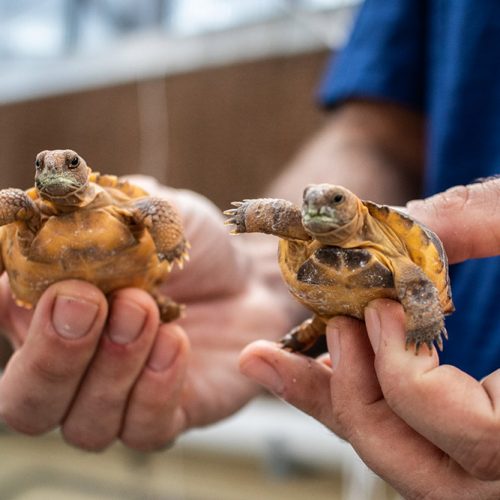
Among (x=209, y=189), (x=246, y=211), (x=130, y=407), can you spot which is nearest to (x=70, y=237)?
(x=246, y=211)

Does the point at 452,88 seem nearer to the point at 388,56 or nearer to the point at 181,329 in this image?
the point at 388,56

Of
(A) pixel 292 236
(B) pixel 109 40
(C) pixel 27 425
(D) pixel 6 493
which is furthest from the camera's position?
(B) pixel 109 40

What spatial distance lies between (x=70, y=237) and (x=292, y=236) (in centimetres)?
29

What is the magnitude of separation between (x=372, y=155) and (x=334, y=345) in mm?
1071

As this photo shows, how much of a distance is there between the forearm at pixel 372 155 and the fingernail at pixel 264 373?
0.85 meters

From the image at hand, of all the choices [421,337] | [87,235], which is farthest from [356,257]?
[87,235]

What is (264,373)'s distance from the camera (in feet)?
2.94

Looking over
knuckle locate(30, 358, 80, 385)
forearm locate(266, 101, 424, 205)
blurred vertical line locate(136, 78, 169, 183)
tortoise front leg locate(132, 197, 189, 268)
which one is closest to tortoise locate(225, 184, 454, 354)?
tortoise front leg locate(132, 197, 189, 268)

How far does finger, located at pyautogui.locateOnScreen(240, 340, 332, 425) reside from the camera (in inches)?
34.1

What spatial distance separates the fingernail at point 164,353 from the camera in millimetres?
1067

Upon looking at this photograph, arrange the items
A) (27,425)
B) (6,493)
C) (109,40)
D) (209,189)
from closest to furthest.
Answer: (27,425)
(6,493)
(209,189)
(109,40)

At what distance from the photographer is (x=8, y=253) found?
0.97 meters

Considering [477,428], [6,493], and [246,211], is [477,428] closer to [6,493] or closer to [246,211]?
[246,211]

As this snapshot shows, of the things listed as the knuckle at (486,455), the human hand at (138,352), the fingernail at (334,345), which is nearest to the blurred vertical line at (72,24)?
the human hand at (138,352)
